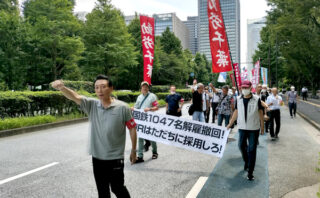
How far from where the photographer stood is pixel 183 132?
6.08 meters

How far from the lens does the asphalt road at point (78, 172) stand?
4.29 metres

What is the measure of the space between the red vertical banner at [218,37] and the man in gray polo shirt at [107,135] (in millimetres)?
4267

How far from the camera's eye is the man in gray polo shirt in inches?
111

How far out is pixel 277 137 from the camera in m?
9.49

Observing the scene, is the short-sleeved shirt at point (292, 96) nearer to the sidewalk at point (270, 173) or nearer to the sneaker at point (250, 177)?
the sidewalk at point (270, 173)

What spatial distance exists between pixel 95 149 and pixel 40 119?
10.1 m

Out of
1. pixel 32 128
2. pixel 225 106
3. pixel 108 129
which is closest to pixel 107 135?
pixel 108 129

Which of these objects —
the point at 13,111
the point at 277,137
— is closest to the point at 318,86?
the point at 277,137

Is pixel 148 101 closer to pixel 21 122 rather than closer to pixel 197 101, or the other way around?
pixel 197 101

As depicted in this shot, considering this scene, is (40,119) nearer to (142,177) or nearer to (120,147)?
(142,177)

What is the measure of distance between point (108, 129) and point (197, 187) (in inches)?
89.9

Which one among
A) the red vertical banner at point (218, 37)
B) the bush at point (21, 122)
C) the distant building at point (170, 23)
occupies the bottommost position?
the bush at point (21, 122)

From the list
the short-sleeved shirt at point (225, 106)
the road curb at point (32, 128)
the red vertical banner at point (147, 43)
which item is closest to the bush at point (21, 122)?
the road curb at point (32, 128)

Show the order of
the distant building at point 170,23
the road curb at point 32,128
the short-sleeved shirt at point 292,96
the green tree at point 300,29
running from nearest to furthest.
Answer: the road curb at point 32,128
the short-sleeved shirt at point 292,96
the green tree at point 300,29
the distant building at point 170,23
